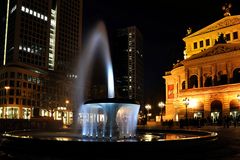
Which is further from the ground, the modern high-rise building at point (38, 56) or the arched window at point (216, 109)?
the modern high-rise building at point (38, 56)

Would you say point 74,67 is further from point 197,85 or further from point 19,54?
point 197,85

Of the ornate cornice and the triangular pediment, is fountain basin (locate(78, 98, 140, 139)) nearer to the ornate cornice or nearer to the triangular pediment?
the ornate cornice

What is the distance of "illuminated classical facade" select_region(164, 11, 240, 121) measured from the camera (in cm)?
5612

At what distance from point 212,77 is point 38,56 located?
79.3 metres

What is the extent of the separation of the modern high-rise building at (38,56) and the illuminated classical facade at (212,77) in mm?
41732

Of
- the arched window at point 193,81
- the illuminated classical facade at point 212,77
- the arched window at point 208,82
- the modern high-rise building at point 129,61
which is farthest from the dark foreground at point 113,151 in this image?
the modern high-rise building at point 129,61

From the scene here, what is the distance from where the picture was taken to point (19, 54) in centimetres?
11075

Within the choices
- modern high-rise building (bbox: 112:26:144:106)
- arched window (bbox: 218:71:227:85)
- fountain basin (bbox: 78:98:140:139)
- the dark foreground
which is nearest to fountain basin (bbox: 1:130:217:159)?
the dark foreground

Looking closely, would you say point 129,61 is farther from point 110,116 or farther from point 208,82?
point 110,116

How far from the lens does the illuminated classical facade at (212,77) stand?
56.1m

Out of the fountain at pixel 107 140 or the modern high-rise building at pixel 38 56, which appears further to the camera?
the modern high-rise building at pixel 38 56

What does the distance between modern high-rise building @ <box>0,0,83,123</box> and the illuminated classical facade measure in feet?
137

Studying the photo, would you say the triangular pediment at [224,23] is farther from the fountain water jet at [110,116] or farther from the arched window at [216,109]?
the fountain water jet at [110,116]

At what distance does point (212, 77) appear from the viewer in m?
60.3
